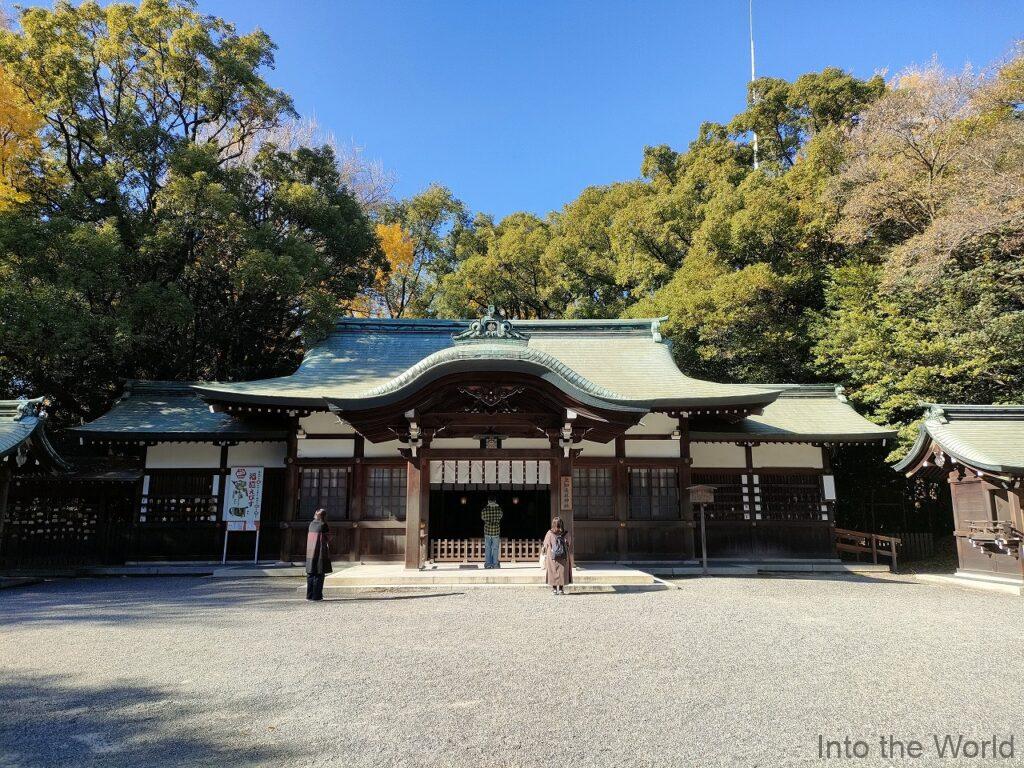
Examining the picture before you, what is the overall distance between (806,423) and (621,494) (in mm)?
4984

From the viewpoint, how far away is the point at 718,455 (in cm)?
1402

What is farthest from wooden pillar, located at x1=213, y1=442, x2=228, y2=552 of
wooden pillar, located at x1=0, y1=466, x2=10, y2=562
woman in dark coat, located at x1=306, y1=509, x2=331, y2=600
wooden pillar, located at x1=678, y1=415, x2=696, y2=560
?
wooden pillar, located at x1=678, y1=415, x2=696, y2=560

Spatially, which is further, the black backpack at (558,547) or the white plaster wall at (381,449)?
the white plaster wall at (381,449)

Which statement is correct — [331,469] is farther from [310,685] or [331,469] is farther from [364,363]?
Answer: [310,685]

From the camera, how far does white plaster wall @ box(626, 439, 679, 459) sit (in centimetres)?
1311

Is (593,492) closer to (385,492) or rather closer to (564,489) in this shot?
(564,489)

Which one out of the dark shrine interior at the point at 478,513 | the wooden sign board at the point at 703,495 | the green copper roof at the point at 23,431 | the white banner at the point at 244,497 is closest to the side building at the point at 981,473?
the wooden sign board at the point at 703,495

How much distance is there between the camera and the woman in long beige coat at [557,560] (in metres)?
9.45

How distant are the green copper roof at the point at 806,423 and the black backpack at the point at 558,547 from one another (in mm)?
5299

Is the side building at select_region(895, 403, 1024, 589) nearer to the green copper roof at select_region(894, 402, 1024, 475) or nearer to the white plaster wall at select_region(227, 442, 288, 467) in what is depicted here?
the green copper roof at select_region(894, 402, 1024, 475)

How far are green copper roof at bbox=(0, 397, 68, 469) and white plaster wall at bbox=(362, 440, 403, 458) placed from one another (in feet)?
18.7

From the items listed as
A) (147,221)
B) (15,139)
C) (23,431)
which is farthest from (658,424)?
(15,139)

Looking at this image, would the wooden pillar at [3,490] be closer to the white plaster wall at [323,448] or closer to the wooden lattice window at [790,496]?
the white plaster wall at [323,448]

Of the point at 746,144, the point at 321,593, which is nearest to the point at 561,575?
the point at 321,593
